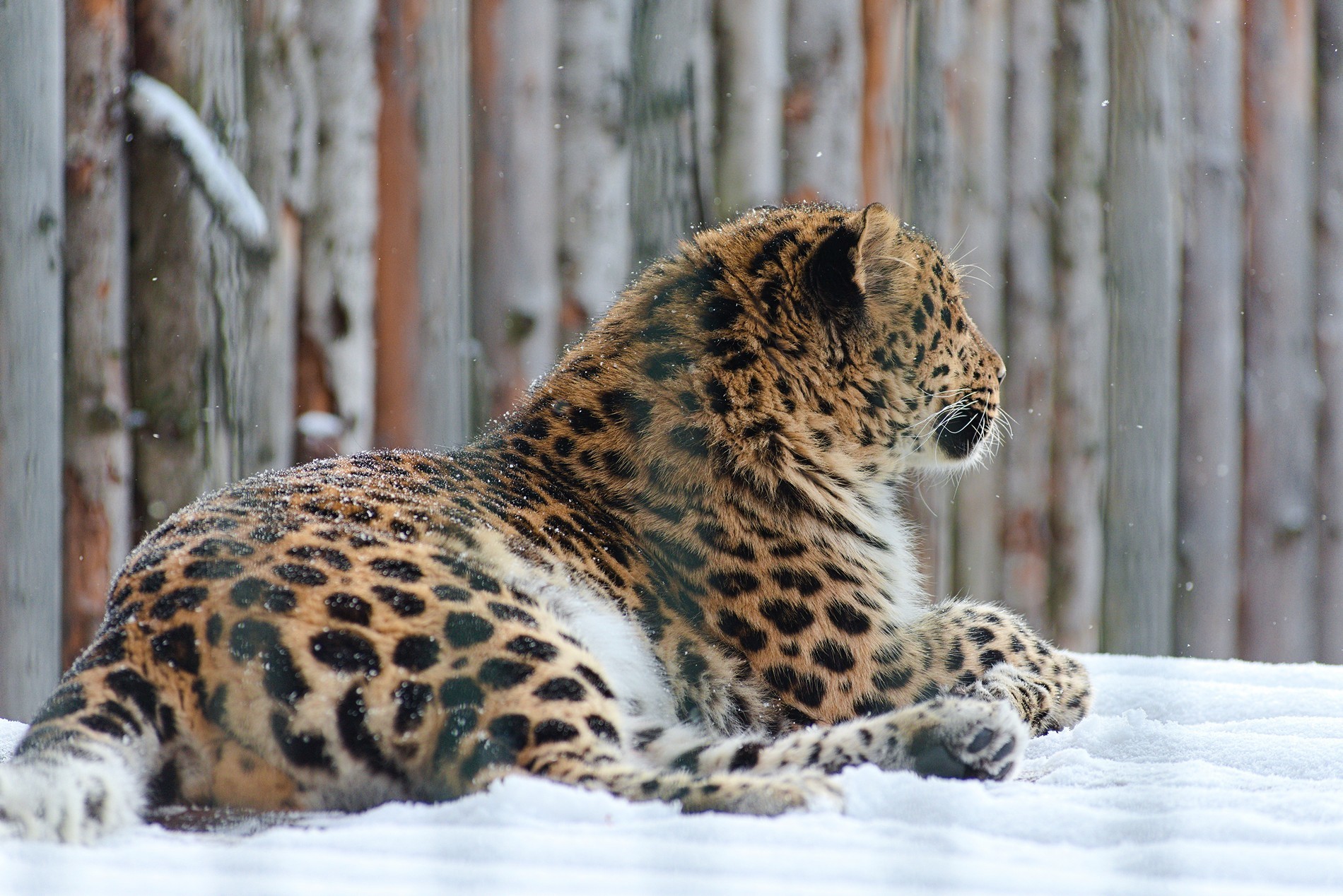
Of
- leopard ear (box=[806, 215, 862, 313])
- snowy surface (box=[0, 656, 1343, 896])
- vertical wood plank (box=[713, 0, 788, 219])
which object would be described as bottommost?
snowy surface (box=[0, 656, 1343, 896])

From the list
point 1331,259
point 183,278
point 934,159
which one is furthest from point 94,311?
point 1331,259

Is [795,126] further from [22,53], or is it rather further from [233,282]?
[22,53]

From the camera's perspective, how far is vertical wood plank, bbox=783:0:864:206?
5312mm

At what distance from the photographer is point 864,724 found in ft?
9.21

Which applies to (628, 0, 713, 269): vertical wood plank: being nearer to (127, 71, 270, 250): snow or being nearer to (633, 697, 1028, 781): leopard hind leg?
(633, 697, 1028, 781): leopard hind leg

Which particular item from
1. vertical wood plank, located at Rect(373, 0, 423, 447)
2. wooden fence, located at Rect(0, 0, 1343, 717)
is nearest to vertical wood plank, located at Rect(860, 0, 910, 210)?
wooden fence, located at Rect(0, 0, 1343, 717)

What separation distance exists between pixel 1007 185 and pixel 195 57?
3.41 m

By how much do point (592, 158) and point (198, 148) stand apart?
1381 mm

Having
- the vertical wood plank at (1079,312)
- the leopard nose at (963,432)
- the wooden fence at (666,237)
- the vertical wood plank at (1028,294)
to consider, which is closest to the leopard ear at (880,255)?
the leopard nose at (963,432)

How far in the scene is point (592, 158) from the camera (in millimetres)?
4859

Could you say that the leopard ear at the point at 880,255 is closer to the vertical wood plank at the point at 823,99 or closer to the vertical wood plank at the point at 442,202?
the vertical wood plank at the point at 442,202

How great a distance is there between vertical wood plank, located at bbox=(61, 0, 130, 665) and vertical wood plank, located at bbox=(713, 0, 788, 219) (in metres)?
2.17

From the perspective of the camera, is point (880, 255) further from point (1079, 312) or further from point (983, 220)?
point (1079, 312)

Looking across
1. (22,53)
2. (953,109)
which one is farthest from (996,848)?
(953,109)
